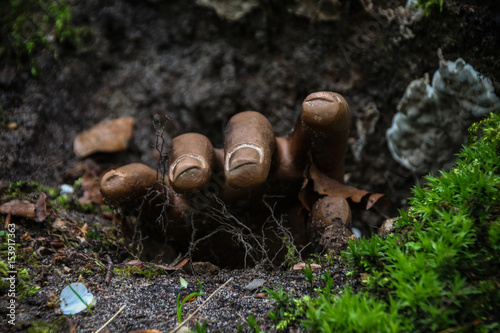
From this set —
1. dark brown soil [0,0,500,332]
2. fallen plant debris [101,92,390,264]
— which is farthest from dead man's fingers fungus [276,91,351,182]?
dark brown soil [0,0,500,332]

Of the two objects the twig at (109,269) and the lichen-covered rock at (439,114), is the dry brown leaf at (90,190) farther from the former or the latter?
the lichen-covered rock at (439,114)

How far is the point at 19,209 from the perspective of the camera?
Answer: 1.93 m

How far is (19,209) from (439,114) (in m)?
2.18

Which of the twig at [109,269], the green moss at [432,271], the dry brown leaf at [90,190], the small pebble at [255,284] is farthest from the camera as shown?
the dry brown leaf at [90,190]

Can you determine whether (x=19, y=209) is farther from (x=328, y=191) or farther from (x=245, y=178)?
(x=328, y=191)

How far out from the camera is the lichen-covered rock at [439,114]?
1937mm

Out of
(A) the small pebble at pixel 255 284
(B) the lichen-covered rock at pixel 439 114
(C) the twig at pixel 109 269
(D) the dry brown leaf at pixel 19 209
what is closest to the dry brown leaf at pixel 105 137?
(D) the dry brown leaf at pixel 19 209

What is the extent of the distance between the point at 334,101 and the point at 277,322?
910 mm

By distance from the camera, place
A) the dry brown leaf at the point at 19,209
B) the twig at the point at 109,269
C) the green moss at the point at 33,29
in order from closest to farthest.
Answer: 1. the twig at the point at 109,269
2. the dry brown leaf at the point at 19,209
3. the green moss at the point at 33,29

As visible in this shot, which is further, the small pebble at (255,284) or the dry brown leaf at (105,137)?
the dry brown leaf at (105,137)

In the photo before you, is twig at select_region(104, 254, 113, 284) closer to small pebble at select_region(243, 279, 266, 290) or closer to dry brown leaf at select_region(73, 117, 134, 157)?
small pebble at select_region(243, 279, 266, 290)

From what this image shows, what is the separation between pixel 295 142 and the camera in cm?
196

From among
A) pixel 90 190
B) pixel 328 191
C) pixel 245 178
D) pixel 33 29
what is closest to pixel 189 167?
pixel 245 178

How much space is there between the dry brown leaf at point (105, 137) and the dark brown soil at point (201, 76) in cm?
6
